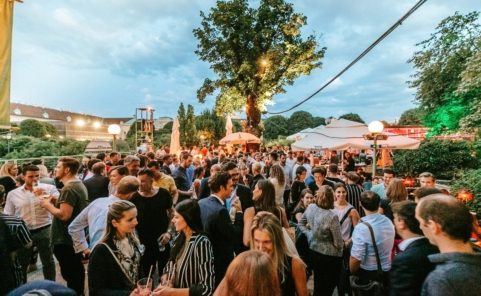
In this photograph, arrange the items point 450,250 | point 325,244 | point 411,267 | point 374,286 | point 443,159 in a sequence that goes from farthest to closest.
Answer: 1. point 443,159
2. point 325,244
3. point 374,286
4. point 411,267
5. point 450,250

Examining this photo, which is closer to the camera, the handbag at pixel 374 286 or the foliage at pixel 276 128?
the handbag at pixel 374 286

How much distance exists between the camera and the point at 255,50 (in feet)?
68.1

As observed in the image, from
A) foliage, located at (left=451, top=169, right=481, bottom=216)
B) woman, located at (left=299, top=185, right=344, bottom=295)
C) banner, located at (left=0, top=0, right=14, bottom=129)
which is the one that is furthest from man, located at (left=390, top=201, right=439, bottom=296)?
foliage, located at (left=451, top=169, right=481, bottom=216)

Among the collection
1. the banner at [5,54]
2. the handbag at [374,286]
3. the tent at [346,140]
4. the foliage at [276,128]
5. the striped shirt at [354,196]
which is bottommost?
the handbag at [374,286]

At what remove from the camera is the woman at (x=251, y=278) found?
56.8 inches

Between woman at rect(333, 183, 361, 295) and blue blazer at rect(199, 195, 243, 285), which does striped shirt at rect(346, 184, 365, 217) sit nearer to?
woman at rect(333, 183, 361, 295)

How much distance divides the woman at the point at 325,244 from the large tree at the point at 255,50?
17.4 metres

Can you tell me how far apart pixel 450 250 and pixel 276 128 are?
264 ft

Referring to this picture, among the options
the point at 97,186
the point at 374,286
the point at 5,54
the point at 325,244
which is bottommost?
the point at 374,286

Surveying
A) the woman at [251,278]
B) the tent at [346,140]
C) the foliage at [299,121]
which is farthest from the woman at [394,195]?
the foliage at [299,121]

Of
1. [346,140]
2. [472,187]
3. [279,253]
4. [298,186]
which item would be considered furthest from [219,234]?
[472,187]

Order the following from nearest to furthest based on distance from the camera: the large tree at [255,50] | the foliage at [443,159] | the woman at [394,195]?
1. the woman at [394,195]
2. the foliage at [443,159]
3. the large tree at [255,50]

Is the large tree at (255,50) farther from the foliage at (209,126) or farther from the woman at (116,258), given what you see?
the foliage at (209,126)

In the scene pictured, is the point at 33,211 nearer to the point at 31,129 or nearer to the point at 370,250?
the point at 370,250
